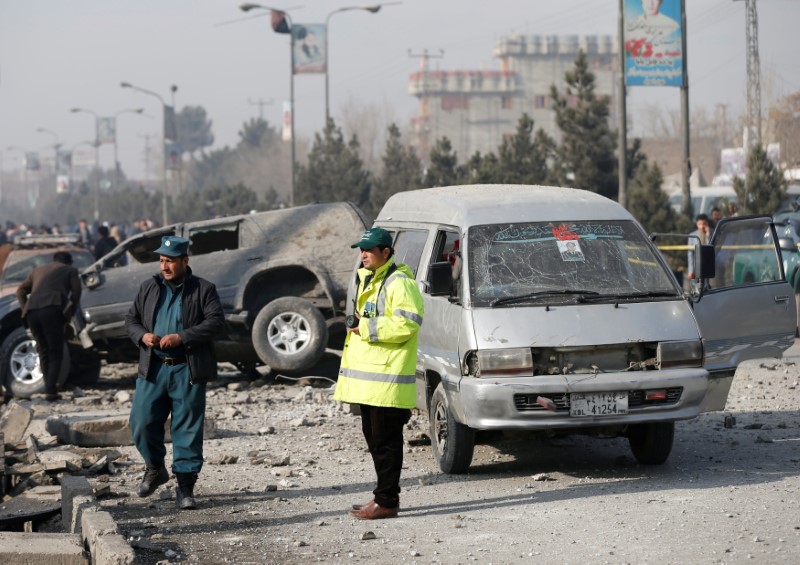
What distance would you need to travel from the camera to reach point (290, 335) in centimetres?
1505

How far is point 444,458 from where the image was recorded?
354 inches

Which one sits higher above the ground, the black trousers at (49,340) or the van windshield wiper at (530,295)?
the van windshield wiper at (530,295)

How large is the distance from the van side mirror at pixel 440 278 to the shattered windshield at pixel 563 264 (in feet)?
0.55

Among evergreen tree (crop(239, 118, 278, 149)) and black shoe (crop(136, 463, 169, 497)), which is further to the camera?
evergreen tree (crop(239, 118, 278, 149))

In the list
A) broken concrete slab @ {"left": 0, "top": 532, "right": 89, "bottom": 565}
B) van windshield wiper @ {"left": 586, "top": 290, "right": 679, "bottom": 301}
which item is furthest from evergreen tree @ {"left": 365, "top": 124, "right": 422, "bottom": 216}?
broken concrete slab @ {"left": 0, "top": 532, "right": 89, "bottom": 565}

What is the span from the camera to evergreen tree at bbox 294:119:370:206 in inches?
2080

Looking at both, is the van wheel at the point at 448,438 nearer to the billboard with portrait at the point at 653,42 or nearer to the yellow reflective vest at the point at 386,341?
the yellow reflective vest at the point at 386,341

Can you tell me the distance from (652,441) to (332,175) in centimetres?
4596

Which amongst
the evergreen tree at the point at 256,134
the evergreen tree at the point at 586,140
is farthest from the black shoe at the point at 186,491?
the evergreen tree at the point at 256,134

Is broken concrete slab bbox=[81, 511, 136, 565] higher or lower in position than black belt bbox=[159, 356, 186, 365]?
lower

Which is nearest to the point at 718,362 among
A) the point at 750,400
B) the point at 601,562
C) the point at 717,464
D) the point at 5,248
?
the point at 717,464

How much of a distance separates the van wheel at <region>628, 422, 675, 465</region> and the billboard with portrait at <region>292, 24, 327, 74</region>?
3875 centimetres

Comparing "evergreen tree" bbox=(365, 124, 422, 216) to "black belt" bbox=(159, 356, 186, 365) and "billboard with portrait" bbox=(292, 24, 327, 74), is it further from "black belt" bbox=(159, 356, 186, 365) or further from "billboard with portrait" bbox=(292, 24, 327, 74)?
"black belt" bbox=(159, 356, 186, 365)

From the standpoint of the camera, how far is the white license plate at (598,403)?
327 inches
